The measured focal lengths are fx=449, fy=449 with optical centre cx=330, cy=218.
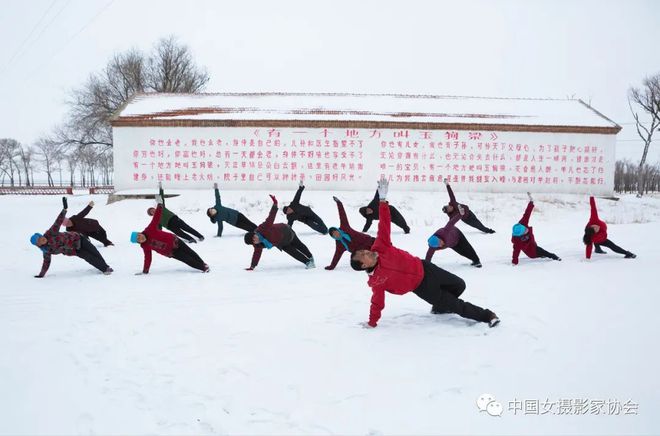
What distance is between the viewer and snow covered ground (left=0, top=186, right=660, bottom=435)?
3.47 meters

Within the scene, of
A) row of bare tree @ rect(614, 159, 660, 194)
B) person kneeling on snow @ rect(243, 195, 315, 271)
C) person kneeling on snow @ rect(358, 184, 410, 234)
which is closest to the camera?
person kneeling on snow @ rect(243, 195, 315, 271)

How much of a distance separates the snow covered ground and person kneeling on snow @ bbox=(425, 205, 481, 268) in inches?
12.1

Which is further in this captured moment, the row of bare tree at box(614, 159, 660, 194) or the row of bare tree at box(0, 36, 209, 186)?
the row of bare tree at box(614, 159, 660, 194)

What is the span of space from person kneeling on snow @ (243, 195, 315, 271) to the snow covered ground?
0.48 meters

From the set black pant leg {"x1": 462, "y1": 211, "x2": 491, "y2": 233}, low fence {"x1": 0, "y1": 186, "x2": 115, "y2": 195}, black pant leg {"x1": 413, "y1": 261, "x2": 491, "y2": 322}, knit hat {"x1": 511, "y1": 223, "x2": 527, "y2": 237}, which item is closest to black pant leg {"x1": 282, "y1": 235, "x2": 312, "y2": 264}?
knit hat {"x1": 511, "y1": 223, "x2": 527, "y2": 237}

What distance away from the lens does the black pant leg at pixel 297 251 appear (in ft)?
29.2

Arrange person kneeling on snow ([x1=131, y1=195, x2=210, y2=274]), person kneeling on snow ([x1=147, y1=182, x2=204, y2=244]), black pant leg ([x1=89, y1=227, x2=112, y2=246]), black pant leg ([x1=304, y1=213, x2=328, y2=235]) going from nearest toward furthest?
person kneeling on snow ([x1=131, y1=195, x2=210, y2=274])
black pant leg ([x1=89, y1=227, x2=112, y2=246])
person kneeling on snow ([x1=147, y1=182, x2=204, y2=244])
black pant leg ([x1=304, y1=213, x2=328, y2=235])

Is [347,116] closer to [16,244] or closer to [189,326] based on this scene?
[16,244]

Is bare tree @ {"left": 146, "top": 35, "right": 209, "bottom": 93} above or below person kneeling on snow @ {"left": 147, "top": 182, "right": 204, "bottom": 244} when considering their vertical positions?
above

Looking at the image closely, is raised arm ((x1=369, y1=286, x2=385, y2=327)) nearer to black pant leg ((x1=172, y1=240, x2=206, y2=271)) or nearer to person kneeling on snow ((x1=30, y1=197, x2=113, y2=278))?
black pant leg ((x1=172, y1=240, x2=206, y2=271))

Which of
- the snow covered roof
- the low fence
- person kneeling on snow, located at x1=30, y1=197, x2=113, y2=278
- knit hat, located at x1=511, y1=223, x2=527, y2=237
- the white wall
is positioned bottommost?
the low fence

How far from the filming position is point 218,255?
1059 centimetres

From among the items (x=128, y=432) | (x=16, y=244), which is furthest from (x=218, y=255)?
(x=128, y=432)

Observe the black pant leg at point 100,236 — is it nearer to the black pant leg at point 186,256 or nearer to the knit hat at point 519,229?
Answer: the black pant leg at point 186,256
